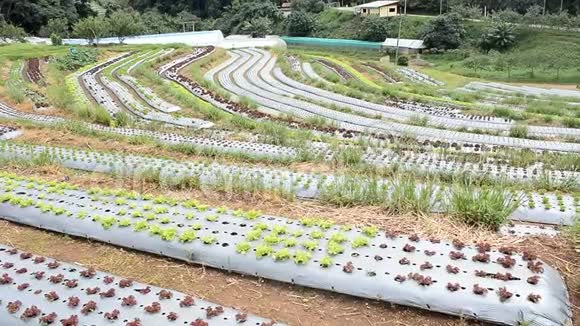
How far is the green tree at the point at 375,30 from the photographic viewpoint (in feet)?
170

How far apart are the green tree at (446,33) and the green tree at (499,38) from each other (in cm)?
216

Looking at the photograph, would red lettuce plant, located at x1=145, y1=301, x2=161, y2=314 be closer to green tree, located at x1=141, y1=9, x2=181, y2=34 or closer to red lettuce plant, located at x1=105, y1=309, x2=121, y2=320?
red lettuce plant, located at x1=105, y1=309, x2=121, y2=320

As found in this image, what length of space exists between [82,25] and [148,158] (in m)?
32.1

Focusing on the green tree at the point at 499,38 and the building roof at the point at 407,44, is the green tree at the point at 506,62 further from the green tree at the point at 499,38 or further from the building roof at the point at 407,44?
the building roof at the point at 407,44

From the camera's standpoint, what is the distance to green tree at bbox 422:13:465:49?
45.3 meters

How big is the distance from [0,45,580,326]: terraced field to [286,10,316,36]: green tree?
48.1m

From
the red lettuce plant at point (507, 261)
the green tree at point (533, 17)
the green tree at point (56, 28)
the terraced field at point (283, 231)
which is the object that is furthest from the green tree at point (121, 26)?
the red lettuce plant at point (507, 261)

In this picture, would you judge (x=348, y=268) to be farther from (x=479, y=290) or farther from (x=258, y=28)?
(x=258, y=28)

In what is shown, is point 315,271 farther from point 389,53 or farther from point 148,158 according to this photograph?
point 389,53

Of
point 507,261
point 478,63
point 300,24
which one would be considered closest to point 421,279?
point 507,261

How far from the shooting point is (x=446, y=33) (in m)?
45.6

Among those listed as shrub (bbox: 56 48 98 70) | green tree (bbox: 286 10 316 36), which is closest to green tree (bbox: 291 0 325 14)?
green tree (bbox: 286 10 316 36)

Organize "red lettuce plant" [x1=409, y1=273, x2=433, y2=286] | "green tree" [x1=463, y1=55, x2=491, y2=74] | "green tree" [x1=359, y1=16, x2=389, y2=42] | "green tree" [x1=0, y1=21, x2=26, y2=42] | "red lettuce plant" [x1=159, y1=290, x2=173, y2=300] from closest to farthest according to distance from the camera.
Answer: "red lettuce plant" [x1=409, y1=273, x2=433, y2=286], "red lettuce plant" [x1=159, y1=290, x2=173, y2=300], "green tree" [x1=0, y1=21, x2=26, y2=42], "green tree" [x1=463, y1=55, x2=491, y2=74], "green tree" [x1=359, y1=16, x2=389, y2=42]

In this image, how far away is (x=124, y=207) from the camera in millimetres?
5316
